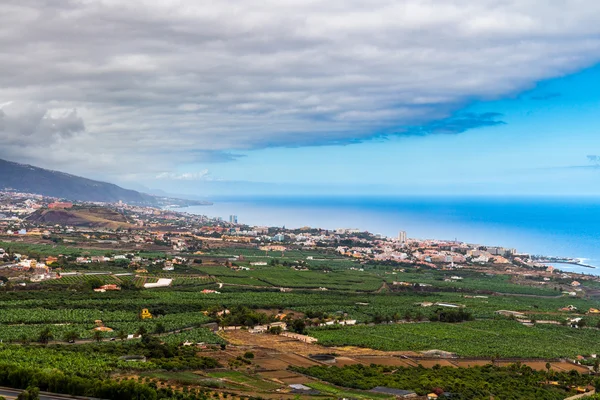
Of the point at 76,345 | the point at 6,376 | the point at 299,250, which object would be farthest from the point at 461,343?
the point at 299,250

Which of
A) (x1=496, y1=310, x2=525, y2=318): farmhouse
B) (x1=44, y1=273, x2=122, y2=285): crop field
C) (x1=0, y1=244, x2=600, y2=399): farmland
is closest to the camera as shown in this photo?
(x1=0, y1=244, x2=600, y2=399): farmland

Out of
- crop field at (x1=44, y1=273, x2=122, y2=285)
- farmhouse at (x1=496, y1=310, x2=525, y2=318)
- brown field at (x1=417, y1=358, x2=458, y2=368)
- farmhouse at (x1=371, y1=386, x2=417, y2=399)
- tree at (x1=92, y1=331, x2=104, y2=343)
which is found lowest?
tree at (x1=92, y1=331, x2=104, y2=343)

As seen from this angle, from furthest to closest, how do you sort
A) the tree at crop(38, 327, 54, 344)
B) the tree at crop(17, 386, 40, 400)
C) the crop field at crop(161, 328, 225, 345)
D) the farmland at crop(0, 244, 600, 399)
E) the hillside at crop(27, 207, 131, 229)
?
the hillside at crop(27, 207, 131, 229)
the crop field at crop(161, 328, 225, 345)
the tree at crop(38, 327, 54, 344)
the farmland at crop(0, 244, 600, 399)
the tree at crop(17, 386, 40, 400)

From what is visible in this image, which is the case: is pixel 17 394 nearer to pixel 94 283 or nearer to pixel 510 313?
pixel 94 283

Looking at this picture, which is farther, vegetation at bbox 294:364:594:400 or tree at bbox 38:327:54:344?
tree at bbox 38:327:54:344

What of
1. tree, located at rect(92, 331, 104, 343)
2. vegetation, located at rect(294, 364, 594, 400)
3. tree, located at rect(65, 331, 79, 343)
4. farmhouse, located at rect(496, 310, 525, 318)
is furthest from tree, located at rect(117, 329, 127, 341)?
farmhouse, located at rect(496, 310, 525, 318)

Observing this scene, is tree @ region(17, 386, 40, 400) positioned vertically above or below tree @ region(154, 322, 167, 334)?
above

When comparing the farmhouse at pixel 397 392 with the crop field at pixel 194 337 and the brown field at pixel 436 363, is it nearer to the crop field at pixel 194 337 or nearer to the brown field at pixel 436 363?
the brown field at pixel 436 363

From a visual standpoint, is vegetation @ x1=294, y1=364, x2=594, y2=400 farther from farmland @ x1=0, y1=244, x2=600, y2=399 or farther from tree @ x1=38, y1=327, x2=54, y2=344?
tree @ x1=38, y1=327, x2=54, y2=344

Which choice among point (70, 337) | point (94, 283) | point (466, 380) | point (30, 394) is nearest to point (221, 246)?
point (94, 283)
